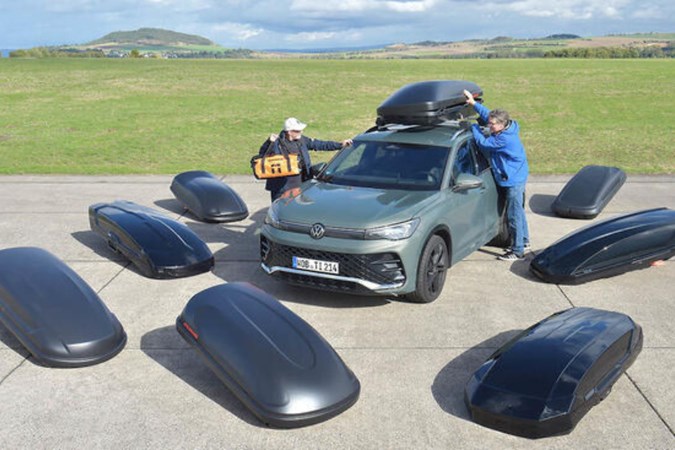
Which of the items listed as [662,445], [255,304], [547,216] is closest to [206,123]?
[547,216]

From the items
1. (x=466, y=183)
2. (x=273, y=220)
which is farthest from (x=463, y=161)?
(x=273, y=220)

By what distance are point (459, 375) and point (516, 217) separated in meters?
3.41

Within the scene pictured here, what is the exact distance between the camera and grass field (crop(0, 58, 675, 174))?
17.6 metres

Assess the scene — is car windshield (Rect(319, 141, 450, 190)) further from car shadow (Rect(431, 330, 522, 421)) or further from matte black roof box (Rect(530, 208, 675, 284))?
car shadow (Rect(431, 330, 522, 421))

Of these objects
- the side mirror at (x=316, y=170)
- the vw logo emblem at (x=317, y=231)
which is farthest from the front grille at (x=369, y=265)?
the side mirror at (x=316, y=170)

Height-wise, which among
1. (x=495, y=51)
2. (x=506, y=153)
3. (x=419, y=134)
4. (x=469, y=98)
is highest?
(x=469, y=98)

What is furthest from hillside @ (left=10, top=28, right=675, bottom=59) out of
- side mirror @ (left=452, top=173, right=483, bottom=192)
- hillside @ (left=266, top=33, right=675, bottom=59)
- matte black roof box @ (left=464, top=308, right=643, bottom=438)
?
matte black roof box @ (left=464, top=308, right=643, bottom=438)

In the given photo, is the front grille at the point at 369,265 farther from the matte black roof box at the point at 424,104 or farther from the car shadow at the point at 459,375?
the matte black roof box at the point at 424,104

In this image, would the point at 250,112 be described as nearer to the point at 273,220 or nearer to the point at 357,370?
the point at 273,220

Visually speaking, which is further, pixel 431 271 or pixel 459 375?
pixel 431 271

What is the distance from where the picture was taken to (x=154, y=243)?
7.86 meters

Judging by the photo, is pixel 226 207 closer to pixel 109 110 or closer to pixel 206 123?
pixel 206 123

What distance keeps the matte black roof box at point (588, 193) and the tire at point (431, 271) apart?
13.7 feet

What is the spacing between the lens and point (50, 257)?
6715 millimetres
